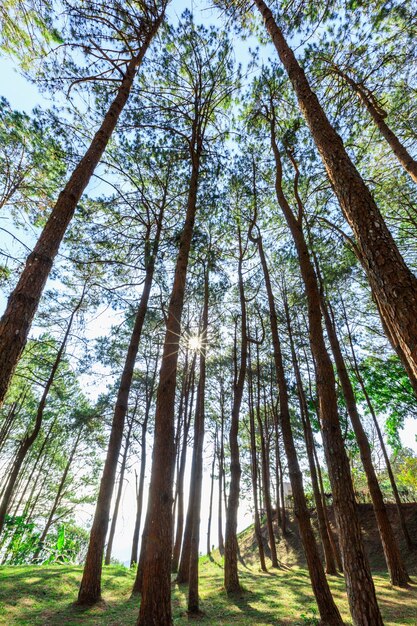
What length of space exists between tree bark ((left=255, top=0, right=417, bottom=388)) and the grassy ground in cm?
614

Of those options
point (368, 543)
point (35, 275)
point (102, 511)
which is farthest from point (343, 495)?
point (368, 543)

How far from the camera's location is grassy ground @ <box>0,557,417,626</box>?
5.35m

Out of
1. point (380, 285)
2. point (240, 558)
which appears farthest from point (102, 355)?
point (240, 558)

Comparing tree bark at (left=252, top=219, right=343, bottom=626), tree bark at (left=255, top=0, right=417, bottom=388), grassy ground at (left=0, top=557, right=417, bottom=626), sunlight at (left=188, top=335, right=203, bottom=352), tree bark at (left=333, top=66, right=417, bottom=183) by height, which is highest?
tree bark at (left=333, top=66, right=417, bottom=183)

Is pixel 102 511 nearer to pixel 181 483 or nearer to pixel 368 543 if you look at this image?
pixel 181 483

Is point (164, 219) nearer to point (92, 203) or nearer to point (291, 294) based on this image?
point (92, 203)

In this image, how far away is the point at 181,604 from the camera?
22.6ft

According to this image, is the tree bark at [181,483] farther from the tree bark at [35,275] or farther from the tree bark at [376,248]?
the tree bark at [376,248]

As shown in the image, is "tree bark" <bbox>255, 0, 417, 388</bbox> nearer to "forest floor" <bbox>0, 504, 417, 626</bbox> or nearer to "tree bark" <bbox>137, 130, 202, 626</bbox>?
"tree bark" <bbox>137, 130, 202, 626</bbox>

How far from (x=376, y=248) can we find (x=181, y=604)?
9039 millimetres

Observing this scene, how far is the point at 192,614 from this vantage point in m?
6.10

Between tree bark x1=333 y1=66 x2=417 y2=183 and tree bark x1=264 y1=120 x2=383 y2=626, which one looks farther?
tree bark x1=333 y1=66 x2=417 y2=183

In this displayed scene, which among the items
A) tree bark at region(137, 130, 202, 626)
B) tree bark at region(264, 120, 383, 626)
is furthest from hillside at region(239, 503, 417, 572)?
tree bark at region(137, 130, 202, 626)

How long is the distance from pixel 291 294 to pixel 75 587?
40.1 ft
